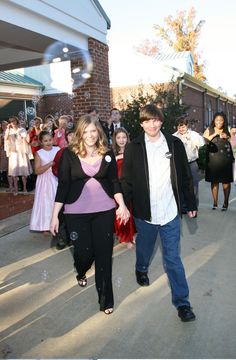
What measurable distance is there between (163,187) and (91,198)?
66cm

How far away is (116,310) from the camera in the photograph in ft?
11.9

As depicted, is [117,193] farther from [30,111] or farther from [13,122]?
[30,111]

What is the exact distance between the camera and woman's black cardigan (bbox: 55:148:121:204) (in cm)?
349

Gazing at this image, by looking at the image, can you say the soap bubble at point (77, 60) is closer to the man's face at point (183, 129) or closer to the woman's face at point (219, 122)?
the man's face at point (183, 129)

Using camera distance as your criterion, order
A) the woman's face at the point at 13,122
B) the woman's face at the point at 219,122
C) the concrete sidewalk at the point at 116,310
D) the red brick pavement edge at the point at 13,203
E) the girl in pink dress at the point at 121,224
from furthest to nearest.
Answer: the woman's face at the point at 13,122, the red brick pavement edge at the point at 13,203, the woman's face at the point at 219,122, the girl in pink dress at the point at 121,224, the concrete sidewalk at the point at 116,310

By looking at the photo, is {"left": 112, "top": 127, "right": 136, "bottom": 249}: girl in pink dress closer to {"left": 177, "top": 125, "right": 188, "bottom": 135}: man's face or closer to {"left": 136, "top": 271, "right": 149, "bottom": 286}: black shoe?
{"left": 136, "top": 271, "right": 149, "bottom": 286}: black shoe

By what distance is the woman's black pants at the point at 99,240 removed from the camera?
137 inches

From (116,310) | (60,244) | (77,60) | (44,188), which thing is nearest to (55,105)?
(77,60)

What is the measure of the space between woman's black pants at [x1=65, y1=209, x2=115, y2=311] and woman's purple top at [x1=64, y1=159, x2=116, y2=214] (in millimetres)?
46

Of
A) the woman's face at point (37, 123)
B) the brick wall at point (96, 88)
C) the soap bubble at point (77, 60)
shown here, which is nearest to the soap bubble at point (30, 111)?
the woman's face at point (37, 123)

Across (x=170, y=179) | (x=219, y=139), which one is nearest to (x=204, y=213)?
(x=219, y=139)

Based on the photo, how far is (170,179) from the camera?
350cm

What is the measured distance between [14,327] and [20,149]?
7151 mm

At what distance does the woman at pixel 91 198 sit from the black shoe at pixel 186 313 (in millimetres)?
638
